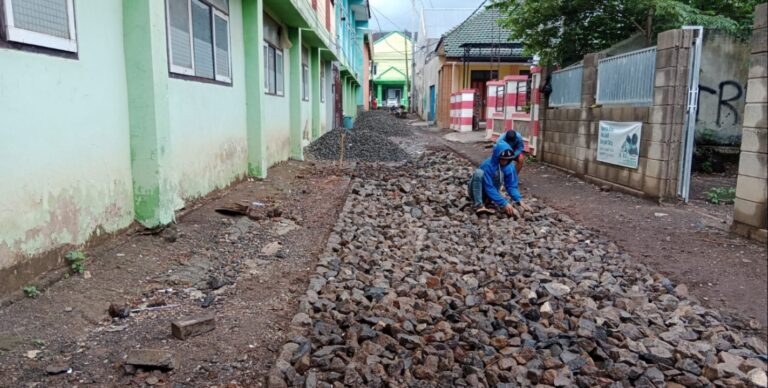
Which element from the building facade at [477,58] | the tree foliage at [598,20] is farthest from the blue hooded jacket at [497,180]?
the building facade at [477,58]

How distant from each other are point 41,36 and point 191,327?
7.24 ft

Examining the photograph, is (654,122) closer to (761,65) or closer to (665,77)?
(665,77)

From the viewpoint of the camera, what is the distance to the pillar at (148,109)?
4668 mm

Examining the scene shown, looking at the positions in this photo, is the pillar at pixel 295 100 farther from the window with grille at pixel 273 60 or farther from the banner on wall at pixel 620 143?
the banner on wall at pixel 620 143

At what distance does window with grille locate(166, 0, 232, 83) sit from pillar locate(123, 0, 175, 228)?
997 mm

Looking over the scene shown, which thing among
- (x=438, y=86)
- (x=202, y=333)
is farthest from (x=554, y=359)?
(x=438, y=86)

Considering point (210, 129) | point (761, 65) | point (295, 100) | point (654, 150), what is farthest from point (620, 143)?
point (295, 100)

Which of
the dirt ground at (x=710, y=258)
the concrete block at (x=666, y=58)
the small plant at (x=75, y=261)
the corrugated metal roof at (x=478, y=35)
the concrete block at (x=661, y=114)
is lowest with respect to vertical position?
the small plant at (x=75, y=261)

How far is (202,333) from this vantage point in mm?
3336

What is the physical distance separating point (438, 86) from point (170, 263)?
28.3 meters

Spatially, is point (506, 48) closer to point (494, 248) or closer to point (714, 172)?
point (714, 172)

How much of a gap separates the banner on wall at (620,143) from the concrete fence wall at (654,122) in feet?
0.29

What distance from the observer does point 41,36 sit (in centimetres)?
360

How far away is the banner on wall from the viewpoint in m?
7.61
